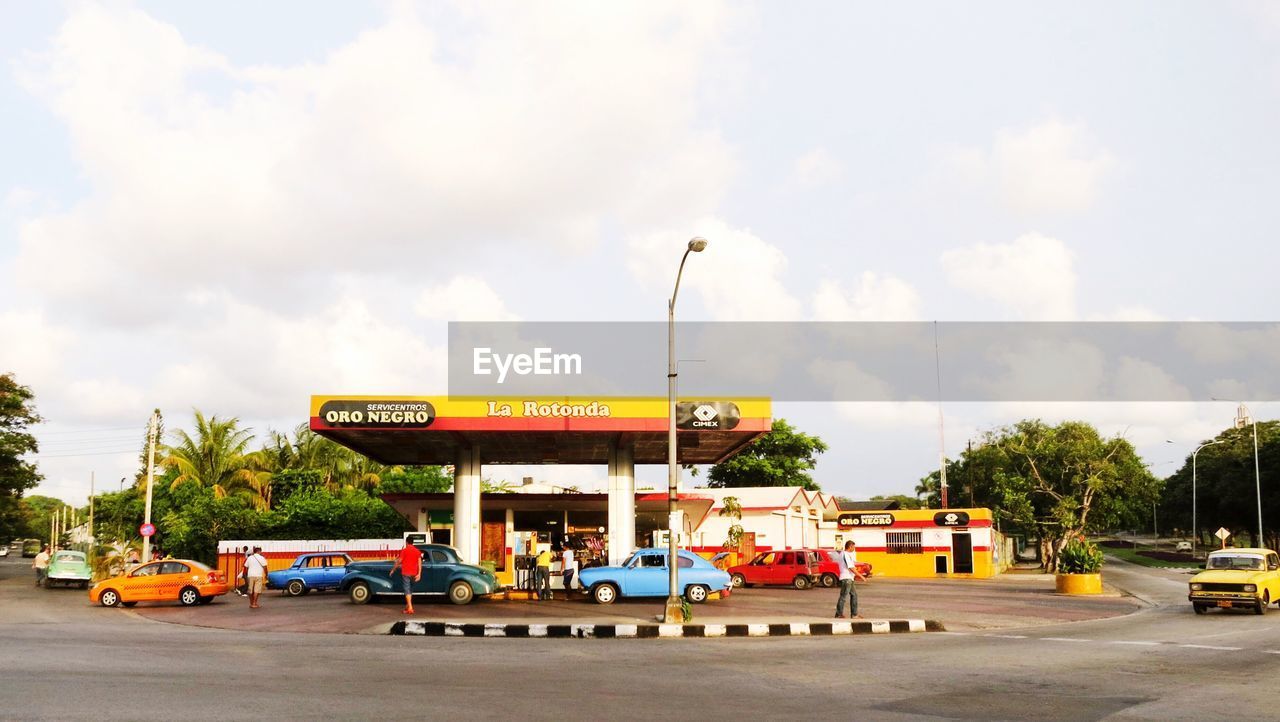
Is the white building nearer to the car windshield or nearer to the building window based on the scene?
the building window

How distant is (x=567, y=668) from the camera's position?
13.5 meters

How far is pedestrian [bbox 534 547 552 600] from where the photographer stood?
27.0 m

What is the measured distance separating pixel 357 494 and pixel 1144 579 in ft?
126

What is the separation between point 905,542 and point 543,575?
3192 centimetres

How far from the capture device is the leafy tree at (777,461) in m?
73.7

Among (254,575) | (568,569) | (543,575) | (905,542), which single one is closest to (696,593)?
(568,569)

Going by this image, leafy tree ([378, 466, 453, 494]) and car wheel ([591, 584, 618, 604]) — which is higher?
leafy tree ([378, 466, 453, 494])

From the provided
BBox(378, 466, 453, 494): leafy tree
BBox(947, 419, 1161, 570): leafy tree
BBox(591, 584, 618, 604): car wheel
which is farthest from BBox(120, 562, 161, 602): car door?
BBox(947, 419, 1161, 570): leafy tree

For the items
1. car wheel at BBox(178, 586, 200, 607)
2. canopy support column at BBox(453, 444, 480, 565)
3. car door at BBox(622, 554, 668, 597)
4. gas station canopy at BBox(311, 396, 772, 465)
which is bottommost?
car wheel at BBox(178, 586, 200, 607)

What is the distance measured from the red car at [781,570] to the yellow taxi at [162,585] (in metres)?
19.4

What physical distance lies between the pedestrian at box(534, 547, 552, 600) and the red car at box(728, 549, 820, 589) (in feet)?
43.2

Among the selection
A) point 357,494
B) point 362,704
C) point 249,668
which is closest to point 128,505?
point 357,494

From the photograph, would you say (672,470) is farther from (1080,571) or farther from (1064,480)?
(1064,480)

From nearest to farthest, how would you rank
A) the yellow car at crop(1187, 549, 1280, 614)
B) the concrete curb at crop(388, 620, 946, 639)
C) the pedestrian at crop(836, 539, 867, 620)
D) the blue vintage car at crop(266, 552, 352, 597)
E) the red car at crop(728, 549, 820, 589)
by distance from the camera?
the concrete curb at crop(388, 620, 946, 639) < the pedestrian at crop(836, 539, 867, 620) < the yellow car at crop(1187, 549, 1280, 614) < the blue vintage car at crop(266, 552, 352, 597) < the red car at crop(728, 549, 820, 589)
